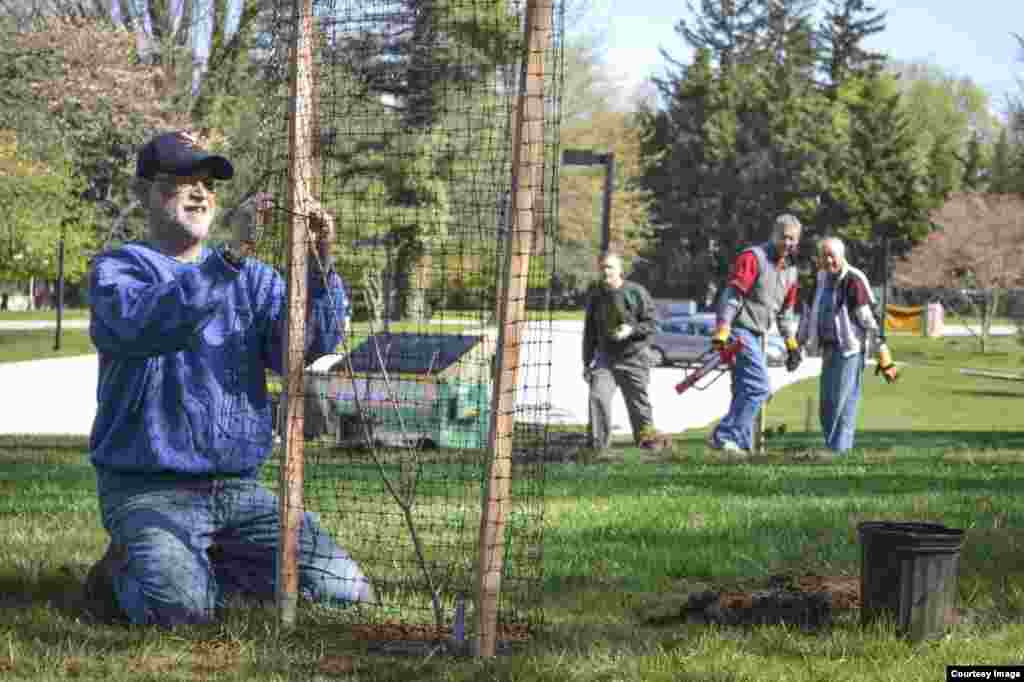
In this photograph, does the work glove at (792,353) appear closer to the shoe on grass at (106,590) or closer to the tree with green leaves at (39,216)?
the shoe on grass at (106,590)

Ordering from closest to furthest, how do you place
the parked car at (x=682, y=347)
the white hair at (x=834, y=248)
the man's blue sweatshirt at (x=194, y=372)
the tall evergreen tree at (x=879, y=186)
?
the man's blue sweatshirt at (x=194, y=372) < the white hair at (x=834, y=248) < the parked car at (x=682, y=347) < the tall evergreen tree at (x=879, y=186)

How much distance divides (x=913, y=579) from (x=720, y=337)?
6.16 m

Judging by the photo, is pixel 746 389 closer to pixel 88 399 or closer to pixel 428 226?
pixel 428 226

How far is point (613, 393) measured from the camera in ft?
38.6

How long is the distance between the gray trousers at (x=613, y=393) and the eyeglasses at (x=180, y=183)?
7.16 m

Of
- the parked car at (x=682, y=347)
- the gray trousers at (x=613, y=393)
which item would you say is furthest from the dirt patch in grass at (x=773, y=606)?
the parked car at (x=682, y=347)

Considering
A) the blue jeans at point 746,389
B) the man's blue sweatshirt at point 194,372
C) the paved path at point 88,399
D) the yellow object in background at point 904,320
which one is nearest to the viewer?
the man's blue sweatshirt at point 194,372

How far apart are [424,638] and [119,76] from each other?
1943 centimetres

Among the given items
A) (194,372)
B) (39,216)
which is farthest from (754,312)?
(39,216)

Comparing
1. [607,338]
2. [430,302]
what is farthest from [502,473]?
[607,338]

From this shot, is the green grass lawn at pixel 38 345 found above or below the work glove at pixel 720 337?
below

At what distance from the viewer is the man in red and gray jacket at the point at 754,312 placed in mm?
10695

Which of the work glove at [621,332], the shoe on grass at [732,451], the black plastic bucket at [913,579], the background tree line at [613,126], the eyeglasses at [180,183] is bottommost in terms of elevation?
the shoe on grass at [732,451]

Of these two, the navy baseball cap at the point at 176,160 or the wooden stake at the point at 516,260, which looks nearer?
the wooden stake at the point at 516,260
